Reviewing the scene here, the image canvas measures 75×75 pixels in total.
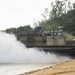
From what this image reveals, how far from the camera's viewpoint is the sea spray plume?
18875mm

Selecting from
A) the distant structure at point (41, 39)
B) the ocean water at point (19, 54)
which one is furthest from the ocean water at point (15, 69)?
the distant structure at point (41, 39)

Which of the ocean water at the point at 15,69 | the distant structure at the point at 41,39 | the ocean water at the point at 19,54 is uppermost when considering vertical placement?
the distant structure at the point at 41,39

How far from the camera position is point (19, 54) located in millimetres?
19422

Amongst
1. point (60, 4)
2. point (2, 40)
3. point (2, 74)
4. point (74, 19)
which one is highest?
point (60, 4)

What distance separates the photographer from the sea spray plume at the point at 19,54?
18.9 meters

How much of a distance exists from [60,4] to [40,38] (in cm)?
3887

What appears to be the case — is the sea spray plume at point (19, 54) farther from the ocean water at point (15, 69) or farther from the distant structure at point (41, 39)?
the ocean water at point (15, 69)

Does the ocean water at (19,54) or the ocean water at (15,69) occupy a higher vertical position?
the ocean water at (19,54)

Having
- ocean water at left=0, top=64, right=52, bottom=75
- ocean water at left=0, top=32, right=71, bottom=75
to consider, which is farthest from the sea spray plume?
ocean water at left=0, top=64, right=52, bottom=75

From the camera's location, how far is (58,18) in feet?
180

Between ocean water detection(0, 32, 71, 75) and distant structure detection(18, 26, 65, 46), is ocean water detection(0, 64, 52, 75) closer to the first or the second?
ocean water detection(0, 32, 71, 75)

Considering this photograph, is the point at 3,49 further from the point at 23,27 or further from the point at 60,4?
the point at 60,4

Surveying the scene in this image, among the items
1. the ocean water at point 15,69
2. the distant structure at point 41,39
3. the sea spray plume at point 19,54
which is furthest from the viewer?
the distant structure at point 41,39

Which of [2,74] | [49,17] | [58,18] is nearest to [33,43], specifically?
[2,74]
